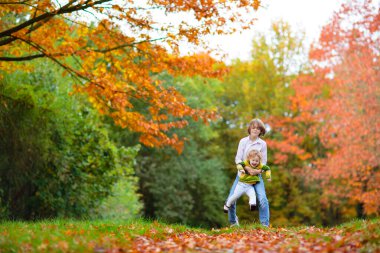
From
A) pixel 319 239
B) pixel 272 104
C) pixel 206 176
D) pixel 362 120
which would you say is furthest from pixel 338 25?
pixel 319 239

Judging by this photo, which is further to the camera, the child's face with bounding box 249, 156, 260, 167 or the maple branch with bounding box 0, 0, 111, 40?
the maple branch with bounding box 0, 0, 111, 40

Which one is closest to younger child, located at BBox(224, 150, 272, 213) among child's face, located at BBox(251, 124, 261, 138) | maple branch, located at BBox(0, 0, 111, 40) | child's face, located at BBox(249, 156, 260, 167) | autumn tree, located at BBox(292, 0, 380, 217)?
child's face, located at BBox(249, 156, 260, 167)

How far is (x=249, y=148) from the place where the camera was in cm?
949

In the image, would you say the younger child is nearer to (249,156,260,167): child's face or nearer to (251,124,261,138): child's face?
(249,156,260,167): child's face

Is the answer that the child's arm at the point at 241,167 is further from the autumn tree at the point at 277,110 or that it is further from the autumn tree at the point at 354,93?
the autumn tree at the point at 277,110

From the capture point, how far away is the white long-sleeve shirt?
30.9 ft

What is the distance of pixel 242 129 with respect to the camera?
3419cm

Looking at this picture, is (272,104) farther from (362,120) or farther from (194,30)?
(194,30)

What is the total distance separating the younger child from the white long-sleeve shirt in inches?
5.8

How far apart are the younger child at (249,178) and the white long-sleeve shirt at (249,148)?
15 cm

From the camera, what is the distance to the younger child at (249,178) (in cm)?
922

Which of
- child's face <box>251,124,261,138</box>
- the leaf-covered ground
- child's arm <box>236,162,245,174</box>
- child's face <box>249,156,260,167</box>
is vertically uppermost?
child's face <box>251,124,261,138</box>

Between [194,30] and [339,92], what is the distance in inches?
570

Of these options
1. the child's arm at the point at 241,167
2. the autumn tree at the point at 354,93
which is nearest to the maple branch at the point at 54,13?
the child's arm at the point at 241,167
